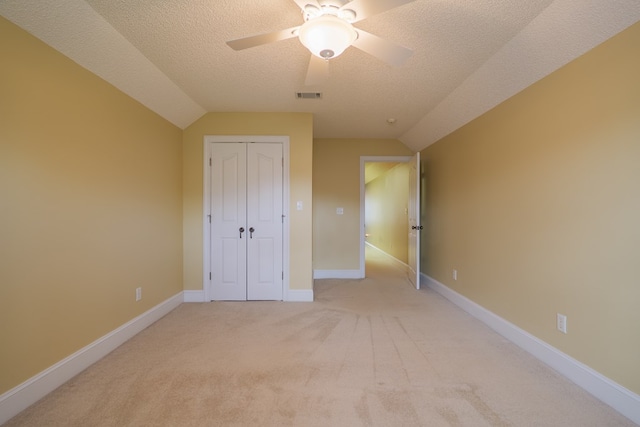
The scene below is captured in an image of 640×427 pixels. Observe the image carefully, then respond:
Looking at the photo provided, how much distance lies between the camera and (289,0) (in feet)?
5.63

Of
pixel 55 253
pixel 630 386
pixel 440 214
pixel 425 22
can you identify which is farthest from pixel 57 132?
pixel 440 214

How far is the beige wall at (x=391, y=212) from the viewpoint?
19.9 feet

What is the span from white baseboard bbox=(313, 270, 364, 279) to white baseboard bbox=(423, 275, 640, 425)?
86.6 inches

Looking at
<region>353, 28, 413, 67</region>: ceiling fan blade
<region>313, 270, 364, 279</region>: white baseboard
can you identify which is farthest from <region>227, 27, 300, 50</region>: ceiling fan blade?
<region>313, 270, 364, 279</region>: white baseboard

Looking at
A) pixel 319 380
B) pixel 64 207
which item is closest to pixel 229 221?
pixel 64 207

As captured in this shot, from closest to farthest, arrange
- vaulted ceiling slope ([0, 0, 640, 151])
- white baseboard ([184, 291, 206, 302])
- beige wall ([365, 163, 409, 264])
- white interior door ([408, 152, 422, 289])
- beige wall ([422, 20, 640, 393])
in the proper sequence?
beige wall ([422, 20, 640, 393]) < vaulted ceiling slope ([0, 0, 640, 151]) < white baseboard ([184, 291, 206, 302]) < white interior door ([408, 152, 422, 289]) < beige wall ([365, 163, 409, 264])

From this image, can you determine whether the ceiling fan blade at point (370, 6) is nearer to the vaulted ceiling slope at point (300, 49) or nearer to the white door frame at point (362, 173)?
the vaulted ceiling slope at point (300, 49)

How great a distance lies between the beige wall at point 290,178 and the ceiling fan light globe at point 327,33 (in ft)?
6.88

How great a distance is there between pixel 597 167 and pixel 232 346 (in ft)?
9.96

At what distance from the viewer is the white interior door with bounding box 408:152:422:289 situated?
4.24m

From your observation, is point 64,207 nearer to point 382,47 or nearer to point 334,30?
point 334,30

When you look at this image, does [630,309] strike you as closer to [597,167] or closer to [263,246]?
[597,167]

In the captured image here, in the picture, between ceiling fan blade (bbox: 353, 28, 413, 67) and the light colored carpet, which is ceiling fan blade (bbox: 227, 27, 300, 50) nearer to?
ceiling fan blade (bbox: 353, 28, 413, 67)

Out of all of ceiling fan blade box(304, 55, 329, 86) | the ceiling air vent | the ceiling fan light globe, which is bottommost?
the ceiling fan light globe
